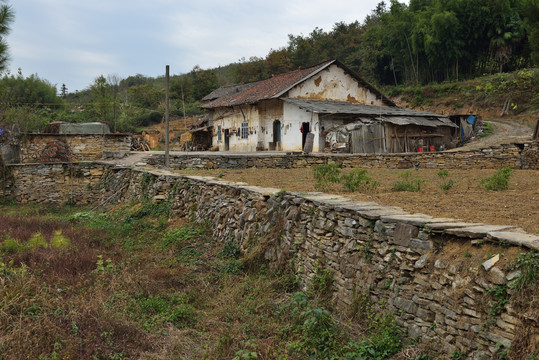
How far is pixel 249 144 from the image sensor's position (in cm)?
2828

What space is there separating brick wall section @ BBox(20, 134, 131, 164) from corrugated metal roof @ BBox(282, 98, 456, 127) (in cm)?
1003

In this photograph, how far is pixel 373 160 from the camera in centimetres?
1581

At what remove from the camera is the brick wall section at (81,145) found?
57.9ft

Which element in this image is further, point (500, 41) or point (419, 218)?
point (500, 41)

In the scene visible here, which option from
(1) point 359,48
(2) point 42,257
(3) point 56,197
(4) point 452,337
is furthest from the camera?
(1) point 359,48

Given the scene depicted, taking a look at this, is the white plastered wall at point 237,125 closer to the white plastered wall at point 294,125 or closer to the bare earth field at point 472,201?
the white plastered wall at point 294,125

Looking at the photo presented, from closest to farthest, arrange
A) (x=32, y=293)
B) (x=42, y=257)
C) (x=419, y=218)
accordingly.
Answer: (x=419, y=218) → (x=32, y=293) → (x=42, y=257)

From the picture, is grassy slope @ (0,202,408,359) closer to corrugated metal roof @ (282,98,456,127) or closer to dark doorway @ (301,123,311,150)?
corrugated metal roof @ (282,98,456,127)

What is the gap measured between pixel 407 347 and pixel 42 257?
5871 millimetres

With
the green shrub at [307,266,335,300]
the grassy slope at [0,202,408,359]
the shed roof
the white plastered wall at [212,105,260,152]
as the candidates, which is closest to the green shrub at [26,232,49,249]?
the grassy slope at [0,202,408,359]

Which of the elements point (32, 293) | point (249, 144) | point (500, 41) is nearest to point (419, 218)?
point (32, 293)

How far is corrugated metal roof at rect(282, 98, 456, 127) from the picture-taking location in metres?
22.7

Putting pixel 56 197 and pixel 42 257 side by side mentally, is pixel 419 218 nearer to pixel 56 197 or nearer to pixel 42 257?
pixel 42 257

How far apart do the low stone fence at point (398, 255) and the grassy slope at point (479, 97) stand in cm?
2661
